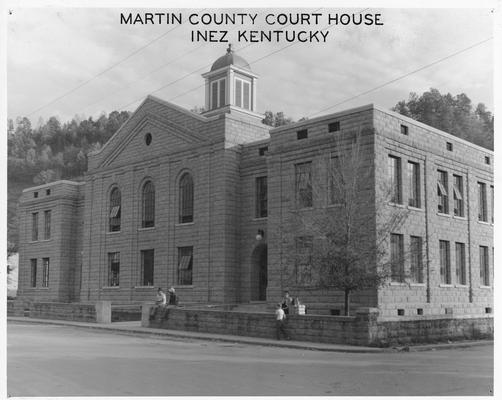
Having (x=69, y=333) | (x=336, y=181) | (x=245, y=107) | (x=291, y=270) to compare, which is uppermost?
(x=245, y=107)

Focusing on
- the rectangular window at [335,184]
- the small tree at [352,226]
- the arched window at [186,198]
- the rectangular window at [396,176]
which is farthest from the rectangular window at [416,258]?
the arched window at [186,198]

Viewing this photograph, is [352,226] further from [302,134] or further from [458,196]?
[458,196]

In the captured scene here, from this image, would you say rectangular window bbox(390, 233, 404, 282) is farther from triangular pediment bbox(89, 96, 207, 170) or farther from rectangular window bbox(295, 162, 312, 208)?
triangular pediment bbox(89, 96, 207, 170)

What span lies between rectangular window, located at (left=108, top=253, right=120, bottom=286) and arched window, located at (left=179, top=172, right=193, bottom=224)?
259 inches

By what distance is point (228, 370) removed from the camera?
14.7 metres

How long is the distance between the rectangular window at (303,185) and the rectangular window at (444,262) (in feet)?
23.9

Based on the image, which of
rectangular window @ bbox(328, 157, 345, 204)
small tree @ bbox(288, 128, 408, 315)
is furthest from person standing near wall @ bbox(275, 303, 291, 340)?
rectangular window @ bbox(328, 157, 345, 204)

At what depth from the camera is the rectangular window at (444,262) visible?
3203cm

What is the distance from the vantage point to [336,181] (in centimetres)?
2638

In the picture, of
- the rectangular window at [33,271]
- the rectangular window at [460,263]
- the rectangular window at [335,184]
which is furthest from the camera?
the rectangular window at [33,271]

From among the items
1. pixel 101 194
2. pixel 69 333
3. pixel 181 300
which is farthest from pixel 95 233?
pixel 69 333

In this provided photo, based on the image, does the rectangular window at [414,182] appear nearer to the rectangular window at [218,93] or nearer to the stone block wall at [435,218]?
the stone block wall at [435,218]
